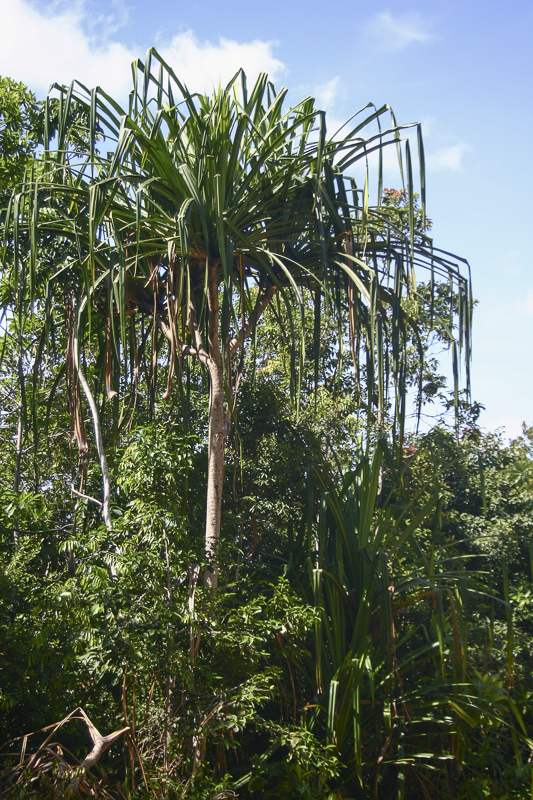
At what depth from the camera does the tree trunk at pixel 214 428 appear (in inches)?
139

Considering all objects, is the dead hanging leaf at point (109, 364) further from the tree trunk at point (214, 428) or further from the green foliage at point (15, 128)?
the green foliage at point (15, 128)

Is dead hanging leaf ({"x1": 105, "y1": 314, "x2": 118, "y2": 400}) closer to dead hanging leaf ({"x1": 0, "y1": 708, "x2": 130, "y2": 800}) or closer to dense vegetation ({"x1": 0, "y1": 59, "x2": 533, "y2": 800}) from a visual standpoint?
dense vegetation ({"x1": 0, "y1": 59, "x2": 533, "y2": 800})

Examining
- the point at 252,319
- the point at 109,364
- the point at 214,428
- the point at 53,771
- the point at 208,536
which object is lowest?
the point at 53,771

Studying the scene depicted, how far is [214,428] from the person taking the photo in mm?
3623

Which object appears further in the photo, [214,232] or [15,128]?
[15,128]

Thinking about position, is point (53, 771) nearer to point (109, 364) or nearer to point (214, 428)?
point (214, 428)

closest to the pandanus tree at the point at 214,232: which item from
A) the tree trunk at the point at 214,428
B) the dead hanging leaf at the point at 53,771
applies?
the tree trunk at the point at 214,428

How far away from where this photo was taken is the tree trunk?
3.52 metres

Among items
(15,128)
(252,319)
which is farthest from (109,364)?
(15,128)

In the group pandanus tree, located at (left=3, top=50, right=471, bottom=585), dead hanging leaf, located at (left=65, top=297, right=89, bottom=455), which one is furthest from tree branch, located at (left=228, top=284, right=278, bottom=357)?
dead hanging leaf, located at (left=65, top=297, right=89, bottom=455)

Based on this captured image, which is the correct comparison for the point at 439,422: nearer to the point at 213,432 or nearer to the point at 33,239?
the point at 213,432

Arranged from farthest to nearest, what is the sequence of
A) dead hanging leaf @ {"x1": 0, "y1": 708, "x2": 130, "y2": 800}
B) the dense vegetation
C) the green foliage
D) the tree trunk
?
the green foliage, the tree trunk, the dense vegetation, dead hanging leaf @ {"x1": 0, "y1": 708, "x2": 130, "y2": 800}

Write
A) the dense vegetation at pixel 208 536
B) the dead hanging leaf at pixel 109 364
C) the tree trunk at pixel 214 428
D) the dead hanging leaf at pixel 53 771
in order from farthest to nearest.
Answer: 1. the dead hanging leaf at pixel 109 364
2. the tree trunk at pixel 214 428
3. the dense vegetation at pixel 208 536
4. the dead hanging leaf at pixel 53 771

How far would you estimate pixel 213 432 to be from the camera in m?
3.62
